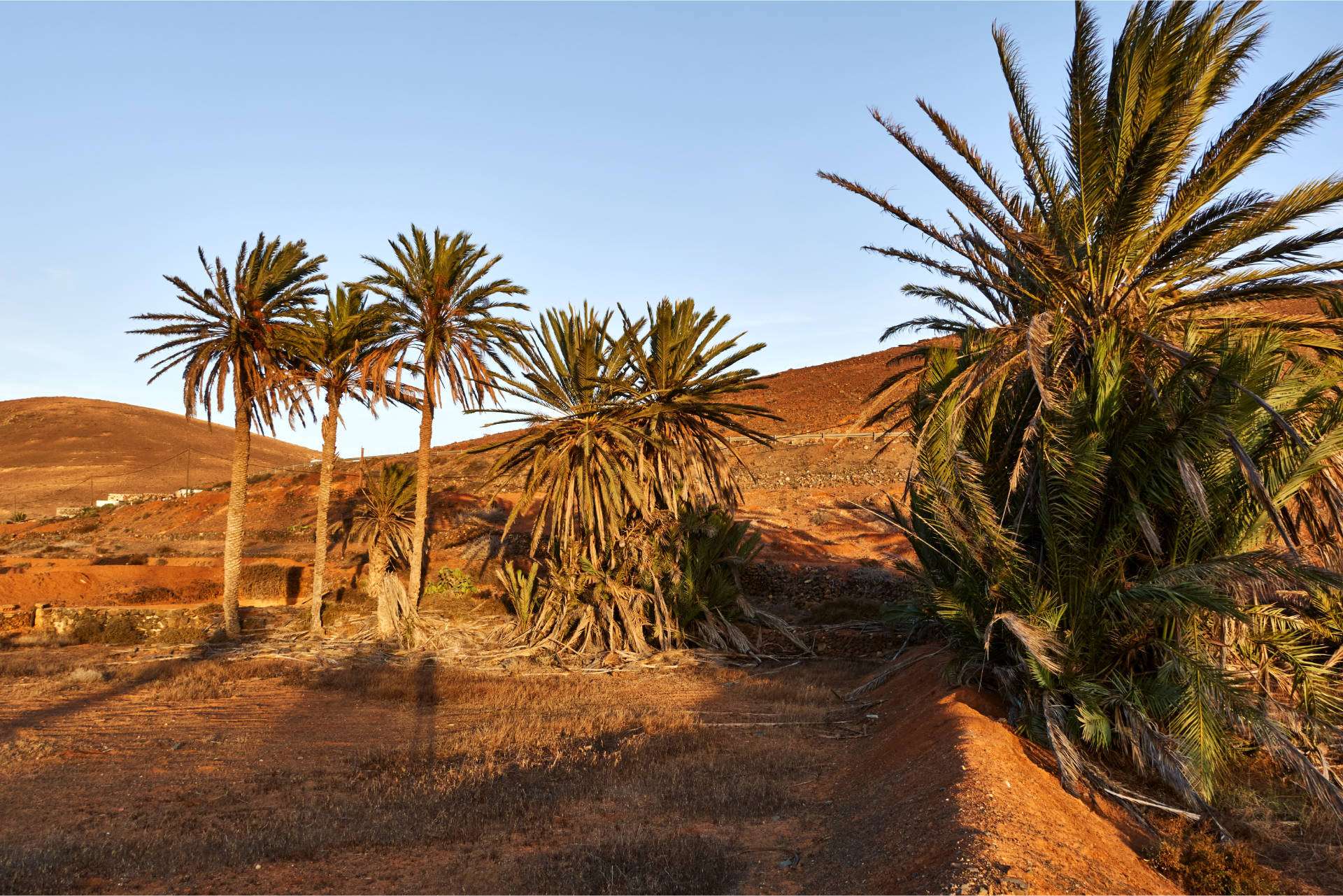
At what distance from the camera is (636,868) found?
5766 millimetres

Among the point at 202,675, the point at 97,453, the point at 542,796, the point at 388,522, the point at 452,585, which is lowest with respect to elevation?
the point at 542,796

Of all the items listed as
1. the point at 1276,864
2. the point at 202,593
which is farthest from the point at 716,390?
the point at 202,593

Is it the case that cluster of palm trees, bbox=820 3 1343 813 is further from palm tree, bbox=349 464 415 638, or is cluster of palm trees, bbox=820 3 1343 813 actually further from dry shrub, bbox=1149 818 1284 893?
palm tree, bbox=349 464 415 638

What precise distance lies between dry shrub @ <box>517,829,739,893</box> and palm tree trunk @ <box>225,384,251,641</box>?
49.8ft

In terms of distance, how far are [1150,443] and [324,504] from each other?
57.0 ft

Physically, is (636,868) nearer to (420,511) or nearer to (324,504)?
(420,511)

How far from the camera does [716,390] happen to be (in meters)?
16.3

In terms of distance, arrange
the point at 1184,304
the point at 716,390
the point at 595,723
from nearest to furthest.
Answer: the point at 1184,304 → the point at 595,723 → the point at 716,390

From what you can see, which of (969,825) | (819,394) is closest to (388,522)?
(969,825)

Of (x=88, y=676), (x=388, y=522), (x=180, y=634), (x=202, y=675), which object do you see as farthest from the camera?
(x=388, y=522)

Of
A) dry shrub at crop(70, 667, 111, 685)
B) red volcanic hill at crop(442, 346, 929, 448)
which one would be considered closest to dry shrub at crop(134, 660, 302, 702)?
dry shrub at crop(70, 667, 111, 685)

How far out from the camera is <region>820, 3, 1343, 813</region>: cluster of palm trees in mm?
7012

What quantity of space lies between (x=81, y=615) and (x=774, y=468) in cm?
2857

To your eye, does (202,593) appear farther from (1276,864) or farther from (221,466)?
(221,466)
